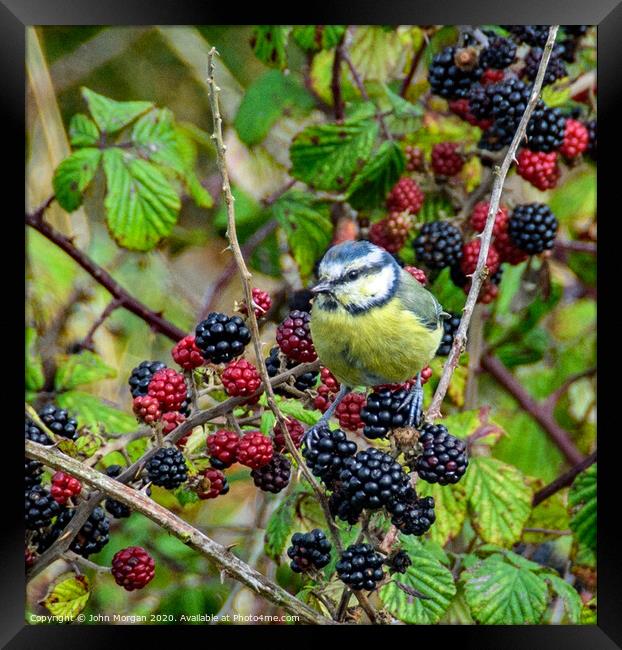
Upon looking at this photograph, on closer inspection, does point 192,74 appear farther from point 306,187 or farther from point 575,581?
point 575,581

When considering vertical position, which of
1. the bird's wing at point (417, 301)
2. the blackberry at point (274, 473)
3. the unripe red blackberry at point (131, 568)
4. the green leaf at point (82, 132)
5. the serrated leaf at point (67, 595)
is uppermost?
the green leaf at point (82, 132)

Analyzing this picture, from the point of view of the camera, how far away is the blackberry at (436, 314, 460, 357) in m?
1.49

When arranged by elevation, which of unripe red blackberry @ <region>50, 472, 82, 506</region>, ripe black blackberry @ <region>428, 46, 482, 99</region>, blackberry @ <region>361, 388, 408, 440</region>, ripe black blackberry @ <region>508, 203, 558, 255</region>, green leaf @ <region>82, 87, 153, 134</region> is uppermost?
ripe black blackberry @ <region>428, 46, 482, 99</region>

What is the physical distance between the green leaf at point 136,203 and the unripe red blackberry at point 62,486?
2.18ft

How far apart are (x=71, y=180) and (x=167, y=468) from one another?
0.76m

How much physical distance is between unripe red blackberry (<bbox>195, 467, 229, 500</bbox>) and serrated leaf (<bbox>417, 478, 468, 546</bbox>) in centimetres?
43

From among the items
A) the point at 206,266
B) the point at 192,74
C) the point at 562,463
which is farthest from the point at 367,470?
the point at 192,74

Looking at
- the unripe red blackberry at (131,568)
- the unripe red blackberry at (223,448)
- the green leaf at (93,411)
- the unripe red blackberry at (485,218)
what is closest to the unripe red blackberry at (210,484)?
the unripe red blackberry at (223,448)

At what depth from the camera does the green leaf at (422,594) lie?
1.31 m

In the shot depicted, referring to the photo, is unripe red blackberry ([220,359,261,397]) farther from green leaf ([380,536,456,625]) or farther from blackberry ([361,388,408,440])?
green leaf ([380,536,456,625])

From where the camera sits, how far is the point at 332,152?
1812 millimetres

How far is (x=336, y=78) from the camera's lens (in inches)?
73.6

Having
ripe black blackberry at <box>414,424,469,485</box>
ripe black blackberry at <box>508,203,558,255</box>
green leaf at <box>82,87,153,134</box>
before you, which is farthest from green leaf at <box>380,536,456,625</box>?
green leaf at <box>82,87,153,134</box>

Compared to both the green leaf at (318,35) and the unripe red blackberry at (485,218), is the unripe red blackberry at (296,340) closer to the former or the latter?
the unripe red blackberry at (485,218)
